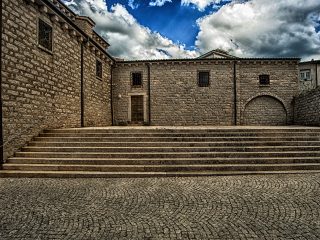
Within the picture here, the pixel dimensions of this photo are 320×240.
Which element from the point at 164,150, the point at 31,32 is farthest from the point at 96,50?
the point at 164,150

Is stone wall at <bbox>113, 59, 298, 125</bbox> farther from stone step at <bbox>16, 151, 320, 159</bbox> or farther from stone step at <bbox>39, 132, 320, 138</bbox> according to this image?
stone step at <bbox>16, 151, 320, 159</bbox>

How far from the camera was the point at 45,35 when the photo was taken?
9703mm

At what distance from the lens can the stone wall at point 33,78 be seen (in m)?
7.50

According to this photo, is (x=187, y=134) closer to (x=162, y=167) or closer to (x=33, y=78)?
(x=162, y=167)

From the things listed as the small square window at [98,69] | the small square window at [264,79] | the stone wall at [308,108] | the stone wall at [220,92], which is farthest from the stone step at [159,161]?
the small square window at [264,79]

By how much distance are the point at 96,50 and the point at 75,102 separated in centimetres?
447

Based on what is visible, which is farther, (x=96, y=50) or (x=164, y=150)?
(x=96, y=50)

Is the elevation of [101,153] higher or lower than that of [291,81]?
lower

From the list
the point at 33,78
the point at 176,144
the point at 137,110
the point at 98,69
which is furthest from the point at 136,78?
the point at 176,144

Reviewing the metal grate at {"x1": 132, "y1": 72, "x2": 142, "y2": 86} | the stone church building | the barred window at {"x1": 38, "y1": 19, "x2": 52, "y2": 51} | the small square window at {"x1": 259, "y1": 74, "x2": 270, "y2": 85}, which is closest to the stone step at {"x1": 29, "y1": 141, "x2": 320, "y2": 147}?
the stone church building

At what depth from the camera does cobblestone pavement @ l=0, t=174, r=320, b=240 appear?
3.33m

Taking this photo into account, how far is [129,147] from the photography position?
8242mm

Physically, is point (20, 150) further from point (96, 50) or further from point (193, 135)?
point (96, 50)

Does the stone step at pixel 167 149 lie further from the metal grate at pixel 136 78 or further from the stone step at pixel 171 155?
the metal grate at pixel 136 78
